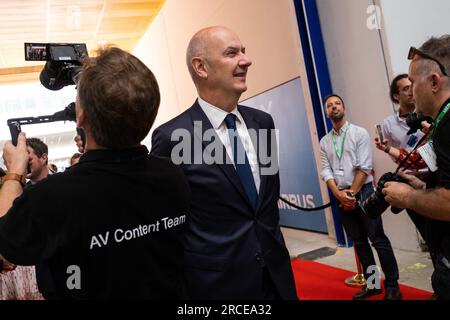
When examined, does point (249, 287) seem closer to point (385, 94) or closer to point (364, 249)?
point (364, 249)

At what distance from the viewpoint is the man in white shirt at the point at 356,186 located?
2.97m

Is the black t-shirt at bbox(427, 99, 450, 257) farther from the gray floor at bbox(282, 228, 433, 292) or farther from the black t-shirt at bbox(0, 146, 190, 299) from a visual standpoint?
the gray floor at bbox(282, 228, 433, 292)

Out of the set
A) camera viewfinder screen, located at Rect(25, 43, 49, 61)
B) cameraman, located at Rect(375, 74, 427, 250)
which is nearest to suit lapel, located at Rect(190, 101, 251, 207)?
camera viewfinder screen, located at Rect(25, 43, 49, 61)

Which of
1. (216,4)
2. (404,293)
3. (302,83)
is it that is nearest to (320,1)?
(302,83)

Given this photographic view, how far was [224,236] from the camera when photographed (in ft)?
4.84

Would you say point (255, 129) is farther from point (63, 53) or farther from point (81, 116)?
point (63, 53)

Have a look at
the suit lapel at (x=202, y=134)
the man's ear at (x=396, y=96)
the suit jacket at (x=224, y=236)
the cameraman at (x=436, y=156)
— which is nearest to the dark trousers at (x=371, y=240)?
the man's ear at (x=396, y=96)

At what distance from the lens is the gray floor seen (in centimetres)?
318

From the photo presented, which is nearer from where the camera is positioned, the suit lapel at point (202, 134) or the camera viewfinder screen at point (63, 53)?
the suit lapel at point (202, 134)

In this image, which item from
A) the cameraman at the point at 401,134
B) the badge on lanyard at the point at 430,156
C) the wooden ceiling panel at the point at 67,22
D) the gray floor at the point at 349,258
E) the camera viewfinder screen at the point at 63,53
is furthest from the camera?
the wooden ceiling panel at the point at 67,22

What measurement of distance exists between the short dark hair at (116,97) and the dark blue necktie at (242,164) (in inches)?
22.3

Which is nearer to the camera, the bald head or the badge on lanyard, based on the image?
the badge on lanyard

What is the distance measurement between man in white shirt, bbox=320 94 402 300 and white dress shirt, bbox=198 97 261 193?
1.68 meters

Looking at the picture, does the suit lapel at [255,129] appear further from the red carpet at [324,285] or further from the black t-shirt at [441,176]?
the red carpet at [324,285]
